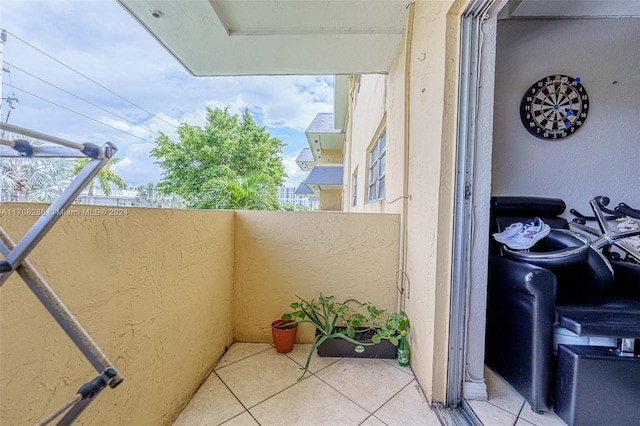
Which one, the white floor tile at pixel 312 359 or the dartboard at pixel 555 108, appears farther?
the dartboard at pixel 555 108

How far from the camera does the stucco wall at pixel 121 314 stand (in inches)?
23.5

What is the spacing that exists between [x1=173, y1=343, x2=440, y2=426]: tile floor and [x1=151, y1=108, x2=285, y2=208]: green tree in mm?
9785

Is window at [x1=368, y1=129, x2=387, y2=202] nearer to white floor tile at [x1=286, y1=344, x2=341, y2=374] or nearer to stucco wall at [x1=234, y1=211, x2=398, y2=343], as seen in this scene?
stucco wall at [x1=234, y1=211, x2=398, y2=343]

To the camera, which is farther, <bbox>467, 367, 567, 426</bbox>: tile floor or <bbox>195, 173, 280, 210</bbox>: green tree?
<bbox>195, 173, 280, 210</bbox>: green tree

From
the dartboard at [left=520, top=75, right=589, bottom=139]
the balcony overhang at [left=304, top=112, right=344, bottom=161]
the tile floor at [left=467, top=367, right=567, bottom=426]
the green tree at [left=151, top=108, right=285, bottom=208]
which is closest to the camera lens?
the tile floor at [left=467, top=367, right=567, bottom=426]

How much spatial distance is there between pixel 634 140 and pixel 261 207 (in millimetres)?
3511

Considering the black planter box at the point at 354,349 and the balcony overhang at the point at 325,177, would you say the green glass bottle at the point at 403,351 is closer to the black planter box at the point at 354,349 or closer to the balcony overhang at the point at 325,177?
the black planter box at the point at 354,349

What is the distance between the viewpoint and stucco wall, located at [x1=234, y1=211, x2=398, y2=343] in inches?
74.6

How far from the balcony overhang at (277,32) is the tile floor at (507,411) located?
8.24 feet

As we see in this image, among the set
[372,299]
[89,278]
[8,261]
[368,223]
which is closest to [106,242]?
[89,278]

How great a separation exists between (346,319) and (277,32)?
2383mm

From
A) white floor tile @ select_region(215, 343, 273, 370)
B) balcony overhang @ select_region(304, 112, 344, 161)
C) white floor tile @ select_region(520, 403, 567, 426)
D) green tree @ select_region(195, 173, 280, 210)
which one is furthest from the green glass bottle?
balcony overhang @ select_region(304, 112, 344, 161)

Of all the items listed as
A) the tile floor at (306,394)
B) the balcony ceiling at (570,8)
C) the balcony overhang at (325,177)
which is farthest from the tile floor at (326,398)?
the balcony overhang at (325,177)

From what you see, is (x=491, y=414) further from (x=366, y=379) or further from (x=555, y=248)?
(x=555, y=248)
